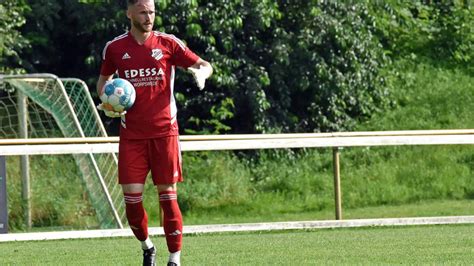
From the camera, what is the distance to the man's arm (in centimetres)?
932

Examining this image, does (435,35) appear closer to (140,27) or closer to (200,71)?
(200,71)

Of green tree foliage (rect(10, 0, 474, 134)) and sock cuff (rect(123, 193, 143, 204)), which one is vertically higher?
green tree foliage (rect(10, 0, 474, 134))

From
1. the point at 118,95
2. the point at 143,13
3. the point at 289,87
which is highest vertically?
the point at 143,13

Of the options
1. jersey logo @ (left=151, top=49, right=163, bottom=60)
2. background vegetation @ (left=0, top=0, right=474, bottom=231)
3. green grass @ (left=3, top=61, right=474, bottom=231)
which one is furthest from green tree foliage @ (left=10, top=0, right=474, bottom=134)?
jersey logo @ (left=151, top=49, right=163, bottom=60)

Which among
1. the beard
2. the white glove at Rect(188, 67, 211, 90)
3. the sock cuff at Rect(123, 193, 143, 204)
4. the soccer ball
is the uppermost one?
the beard

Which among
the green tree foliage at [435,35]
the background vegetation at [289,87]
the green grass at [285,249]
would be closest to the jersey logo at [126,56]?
the green grass at [285,249]

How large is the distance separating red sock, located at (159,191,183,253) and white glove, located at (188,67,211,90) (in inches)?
33.8

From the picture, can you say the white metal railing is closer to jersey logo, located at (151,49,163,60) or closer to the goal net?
the goal net

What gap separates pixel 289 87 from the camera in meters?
24.1

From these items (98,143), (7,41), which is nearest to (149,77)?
(98,143)

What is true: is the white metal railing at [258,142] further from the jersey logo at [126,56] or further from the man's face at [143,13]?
the man's face at [143,13]

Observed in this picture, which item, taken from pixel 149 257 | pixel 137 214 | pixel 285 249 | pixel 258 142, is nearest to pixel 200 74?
pixel 137 214

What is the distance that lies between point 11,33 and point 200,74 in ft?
44.7

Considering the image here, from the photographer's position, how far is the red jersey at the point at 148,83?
935 cm
